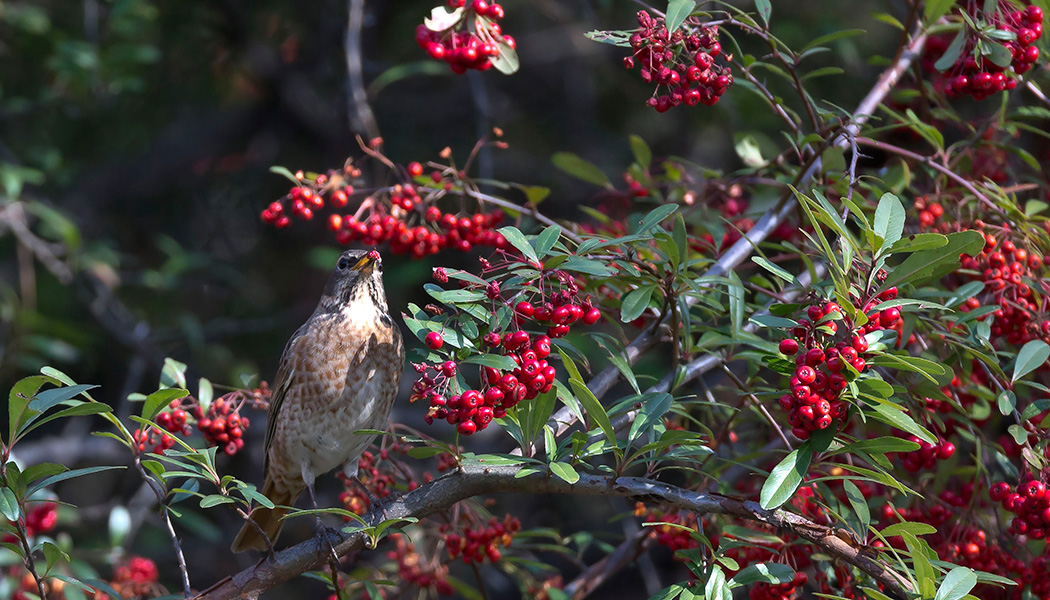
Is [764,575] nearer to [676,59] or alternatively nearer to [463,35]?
[676,59]

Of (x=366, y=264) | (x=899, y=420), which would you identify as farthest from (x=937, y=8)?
(x=366, y=264)

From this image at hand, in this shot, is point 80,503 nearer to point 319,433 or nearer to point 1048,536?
point 319,433

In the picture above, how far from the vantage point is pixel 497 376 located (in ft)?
6.15

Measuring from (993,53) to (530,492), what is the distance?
154cm

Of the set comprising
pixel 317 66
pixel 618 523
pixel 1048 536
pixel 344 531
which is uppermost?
pixel 317 66

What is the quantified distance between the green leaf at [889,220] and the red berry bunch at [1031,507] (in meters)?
0.64

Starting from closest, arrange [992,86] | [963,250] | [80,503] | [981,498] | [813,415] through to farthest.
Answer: [813,415] → [963,250] → [992,86] → [981,498] → [80,503]

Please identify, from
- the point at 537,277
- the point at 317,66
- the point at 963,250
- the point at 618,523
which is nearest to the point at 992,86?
the point at 963,250

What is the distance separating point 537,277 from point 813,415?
24.0 inches

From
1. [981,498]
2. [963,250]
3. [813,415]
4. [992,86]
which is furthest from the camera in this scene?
[981,498]

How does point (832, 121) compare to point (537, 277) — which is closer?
point (537, 277)

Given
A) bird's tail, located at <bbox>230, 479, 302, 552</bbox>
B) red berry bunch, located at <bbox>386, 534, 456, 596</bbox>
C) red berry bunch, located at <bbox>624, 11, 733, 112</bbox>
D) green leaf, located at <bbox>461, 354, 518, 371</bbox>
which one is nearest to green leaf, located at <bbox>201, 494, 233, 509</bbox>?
green leaf, located at <bbox>461, 354, 518, 371</bbox>

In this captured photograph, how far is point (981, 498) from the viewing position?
2.58 m

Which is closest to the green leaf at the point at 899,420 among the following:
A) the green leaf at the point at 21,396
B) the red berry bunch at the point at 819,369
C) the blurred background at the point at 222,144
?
the red berry bunch at the point at 819,369
